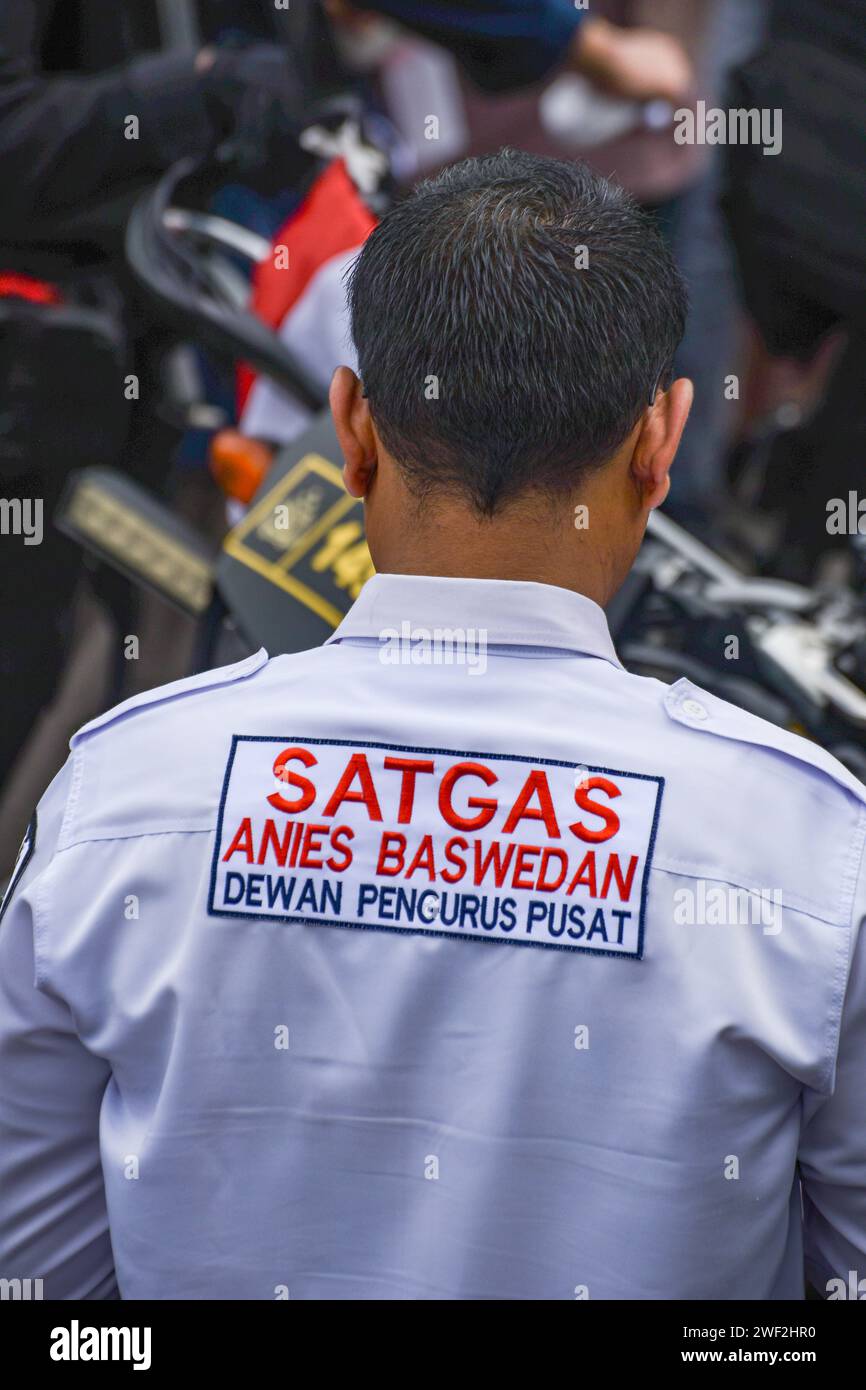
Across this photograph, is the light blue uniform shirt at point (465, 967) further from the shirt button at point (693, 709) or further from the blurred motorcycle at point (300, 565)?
the blurred motorcycle at point (300, 565)

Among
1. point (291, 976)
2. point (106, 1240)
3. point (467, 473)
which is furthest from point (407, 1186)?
point (467, 473)

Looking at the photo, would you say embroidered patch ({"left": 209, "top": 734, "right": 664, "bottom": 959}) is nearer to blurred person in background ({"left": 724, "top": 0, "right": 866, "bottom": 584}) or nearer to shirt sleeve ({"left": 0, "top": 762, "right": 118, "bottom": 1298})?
shirt sleeve ({"left": 0, "top": 762, "right": 118, "bottom": 1298})

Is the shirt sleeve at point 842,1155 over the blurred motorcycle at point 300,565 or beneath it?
beneath

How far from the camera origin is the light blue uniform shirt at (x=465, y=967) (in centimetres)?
76

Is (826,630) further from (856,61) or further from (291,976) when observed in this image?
(856,61)

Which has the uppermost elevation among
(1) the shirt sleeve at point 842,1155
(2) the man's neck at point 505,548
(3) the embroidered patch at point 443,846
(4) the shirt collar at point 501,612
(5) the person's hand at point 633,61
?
(5) the person's hand at point 633,61

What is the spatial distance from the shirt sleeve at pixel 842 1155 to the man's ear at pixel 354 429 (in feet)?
1.18

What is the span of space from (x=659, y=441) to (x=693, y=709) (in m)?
0.15

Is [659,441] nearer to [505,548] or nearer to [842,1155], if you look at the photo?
[505,548]

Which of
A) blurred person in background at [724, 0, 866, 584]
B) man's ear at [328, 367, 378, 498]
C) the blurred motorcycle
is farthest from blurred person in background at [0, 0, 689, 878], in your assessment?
man's ear at [328, 367, 378, 498]

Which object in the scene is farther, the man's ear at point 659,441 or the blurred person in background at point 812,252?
the blurred person in background at point 812,252

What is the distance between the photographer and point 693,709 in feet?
2.62

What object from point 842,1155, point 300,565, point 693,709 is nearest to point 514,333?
point 693,709

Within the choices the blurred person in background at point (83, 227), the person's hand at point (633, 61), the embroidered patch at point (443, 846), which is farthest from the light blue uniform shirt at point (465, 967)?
the person's hand at point (633, 61)
